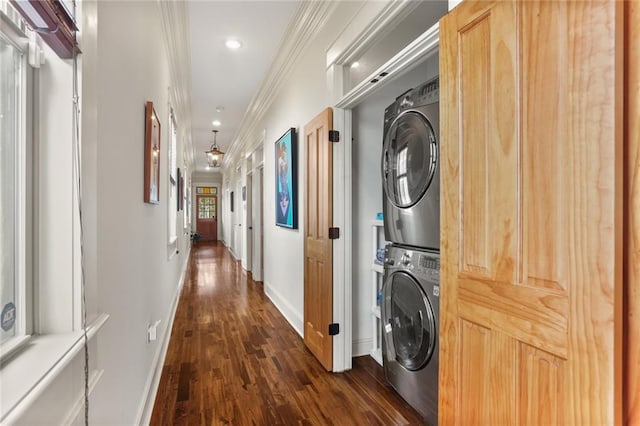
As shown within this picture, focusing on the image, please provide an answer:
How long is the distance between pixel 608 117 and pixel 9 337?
1.45 metres

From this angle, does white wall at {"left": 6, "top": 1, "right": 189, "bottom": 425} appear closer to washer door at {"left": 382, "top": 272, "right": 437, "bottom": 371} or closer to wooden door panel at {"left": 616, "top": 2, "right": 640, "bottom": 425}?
wooden door panel at {"left": 616, "top": 2, "right": 640, "bottom": 425}

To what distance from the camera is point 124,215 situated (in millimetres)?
1438

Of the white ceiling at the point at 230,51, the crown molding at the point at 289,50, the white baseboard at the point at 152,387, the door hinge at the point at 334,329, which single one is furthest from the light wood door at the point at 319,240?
the white baseboard at the point at 152,387

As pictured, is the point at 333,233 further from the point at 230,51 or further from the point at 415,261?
the point at 230,51

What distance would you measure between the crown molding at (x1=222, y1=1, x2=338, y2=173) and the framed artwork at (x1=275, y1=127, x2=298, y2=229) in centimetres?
75

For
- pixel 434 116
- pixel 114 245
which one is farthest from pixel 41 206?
pixel 434 116

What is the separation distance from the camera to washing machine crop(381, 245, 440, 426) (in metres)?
1.75

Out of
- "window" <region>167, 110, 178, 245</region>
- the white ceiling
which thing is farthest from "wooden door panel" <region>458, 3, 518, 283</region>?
"window" <region>167, 110, 178, 245</region>

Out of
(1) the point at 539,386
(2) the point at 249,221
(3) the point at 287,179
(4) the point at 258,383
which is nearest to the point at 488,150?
(1) the point at 539,386

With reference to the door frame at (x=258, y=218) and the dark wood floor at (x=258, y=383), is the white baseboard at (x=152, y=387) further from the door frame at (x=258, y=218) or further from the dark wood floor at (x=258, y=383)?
the door frame at (x=258, y=218)

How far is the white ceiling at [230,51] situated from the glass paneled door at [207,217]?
326 inches

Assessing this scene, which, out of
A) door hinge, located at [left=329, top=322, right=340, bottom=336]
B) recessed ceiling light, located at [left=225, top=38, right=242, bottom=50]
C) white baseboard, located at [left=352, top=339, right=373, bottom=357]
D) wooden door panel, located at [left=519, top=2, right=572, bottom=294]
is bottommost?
white baseboard, located at [left=352, top=339, right=373, bottom=357]

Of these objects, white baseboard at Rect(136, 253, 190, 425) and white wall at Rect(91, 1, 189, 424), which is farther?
white baseboard at Rect(136, 253, 190, 425)

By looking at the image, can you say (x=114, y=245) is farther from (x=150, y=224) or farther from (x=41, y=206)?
(x=150, y=224)
